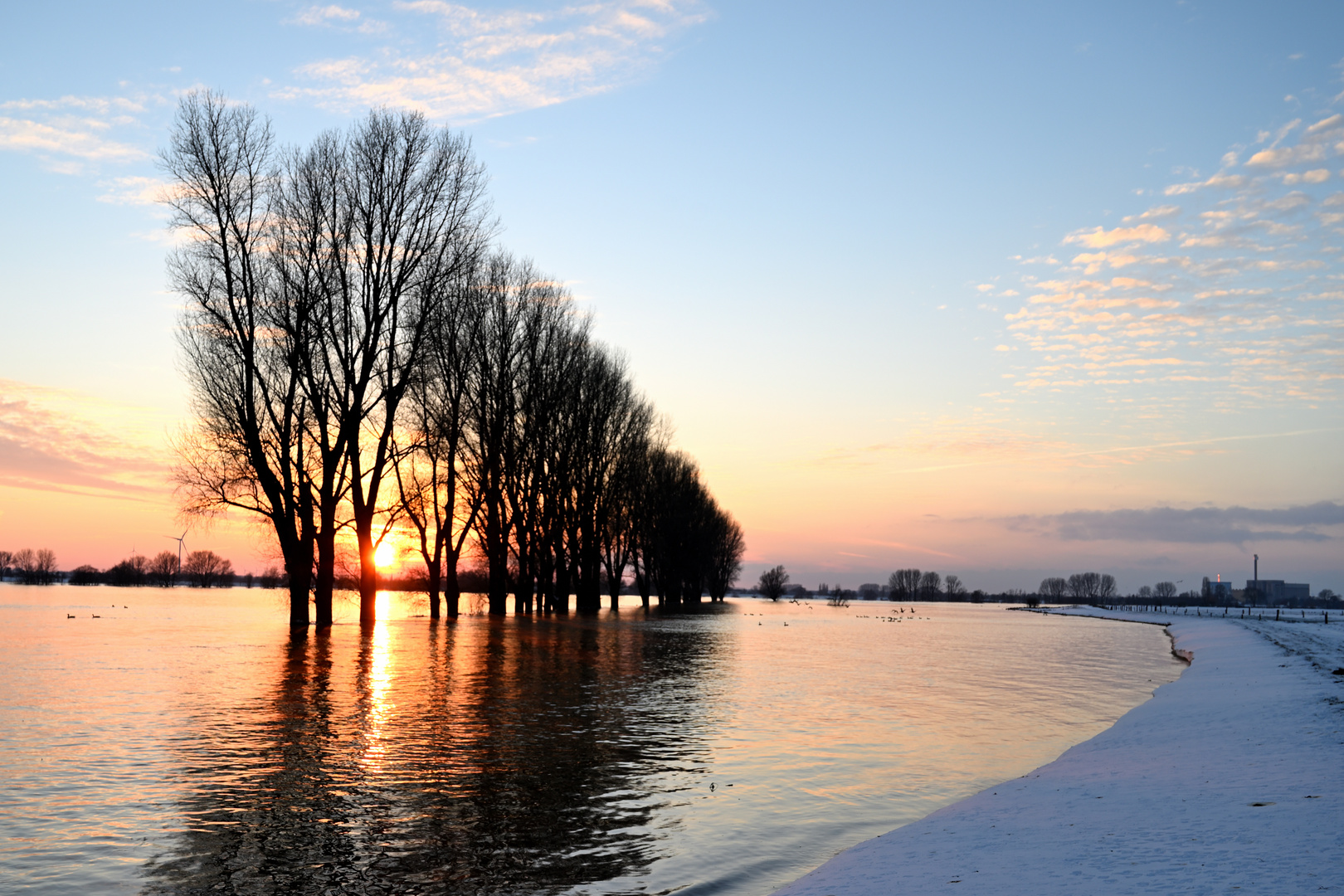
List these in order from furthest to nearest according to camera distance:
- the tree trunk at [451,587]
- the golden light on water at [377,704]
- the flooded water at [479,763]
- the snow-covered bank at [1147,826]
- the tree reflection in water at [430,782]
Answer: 1. the tree trunk at [451,587]
2. the golden light on water at [377,704]
3. the flooded water at [479,763]
4. the tree reflection in water at [430,782]
5. the snow-covered bank at [1147,826]

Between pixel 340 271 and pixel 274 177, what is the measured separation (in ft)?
16.8

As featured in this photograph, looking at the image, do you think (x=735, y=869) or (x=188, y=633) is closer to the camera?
(x=735, y=869)

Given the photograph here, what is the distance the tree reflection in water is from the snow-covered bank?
2.82 metres

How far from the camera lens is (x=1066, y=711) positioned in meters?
20.8

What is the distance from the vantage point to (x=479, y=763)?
13.1 m

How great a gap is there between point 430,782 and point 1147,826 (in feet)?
27.7

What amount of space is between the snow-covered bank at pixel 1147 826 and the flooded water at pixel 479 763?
3.15ft

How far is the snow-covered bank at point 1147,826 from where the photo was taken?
749 cm

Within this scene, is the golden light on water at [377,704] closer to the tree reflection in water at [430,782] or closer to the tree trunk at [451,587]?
the tree reflection in water at [430,782]

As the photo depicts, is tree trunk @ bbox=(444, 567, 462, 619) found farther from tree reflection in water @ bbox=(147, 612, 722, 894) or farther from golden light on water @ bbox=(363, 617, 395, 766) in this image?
tree reflection in water @ bbox=(147, 612, 722, 894)

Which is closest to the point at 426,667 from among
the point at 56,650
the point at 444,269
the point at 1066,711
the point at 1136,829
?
the point at 56,650

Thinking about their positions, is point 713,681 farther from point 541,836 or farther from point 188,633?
point 188,633

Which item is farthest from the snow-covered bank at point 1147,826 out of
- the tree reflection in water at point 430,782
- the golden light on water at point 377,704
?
the golden light on water at point 377,704

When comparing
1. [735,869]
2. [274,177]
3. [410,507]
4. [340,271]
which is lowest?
[735,869]
